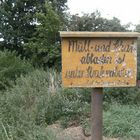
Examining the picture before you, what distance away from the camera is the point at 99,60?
4.75m

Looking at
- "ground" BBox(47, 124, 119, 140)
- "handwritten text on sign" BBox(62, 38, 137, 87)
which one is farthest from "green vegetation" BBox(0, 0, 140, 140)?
"handwritten text on sign" BBox(62, 38, 137, 87)

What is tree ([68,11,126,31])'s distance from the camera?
775 inches

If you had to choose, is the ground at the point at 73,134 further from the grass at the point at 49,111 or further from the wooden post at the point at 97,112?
the wooden post at the point at 97,112

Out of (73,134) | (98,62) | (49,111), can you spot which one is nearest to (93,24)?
(49,111)

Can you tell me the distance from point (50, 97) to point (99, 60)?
566 cm

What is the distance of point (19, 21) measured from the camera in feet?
82.0

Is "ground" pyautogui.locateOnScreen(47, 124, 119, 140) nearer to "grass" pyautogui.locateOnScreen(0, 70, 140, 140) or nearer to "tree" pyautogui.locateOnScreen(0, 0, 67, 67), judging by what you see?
"grass" pyautogui.locateOnScreen(0, 70, 140, 140)

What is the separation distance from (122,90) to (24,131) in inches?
194

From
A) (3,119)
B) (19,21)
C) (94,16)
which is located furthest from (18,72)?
(19,21)

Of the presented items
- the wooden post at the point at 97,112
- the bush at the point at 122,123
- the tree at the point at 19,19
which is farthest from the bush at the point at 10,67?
the wooden post at the point at 97,112

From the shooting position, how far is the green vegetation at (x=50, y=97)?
24.2 ft

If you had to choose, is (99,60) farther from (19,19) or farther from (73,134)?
(19,19)

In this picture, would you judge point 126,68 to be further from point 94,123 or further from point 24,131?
point 24,131

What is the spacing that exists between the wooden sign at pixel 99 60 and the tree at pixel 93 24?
14908mm
